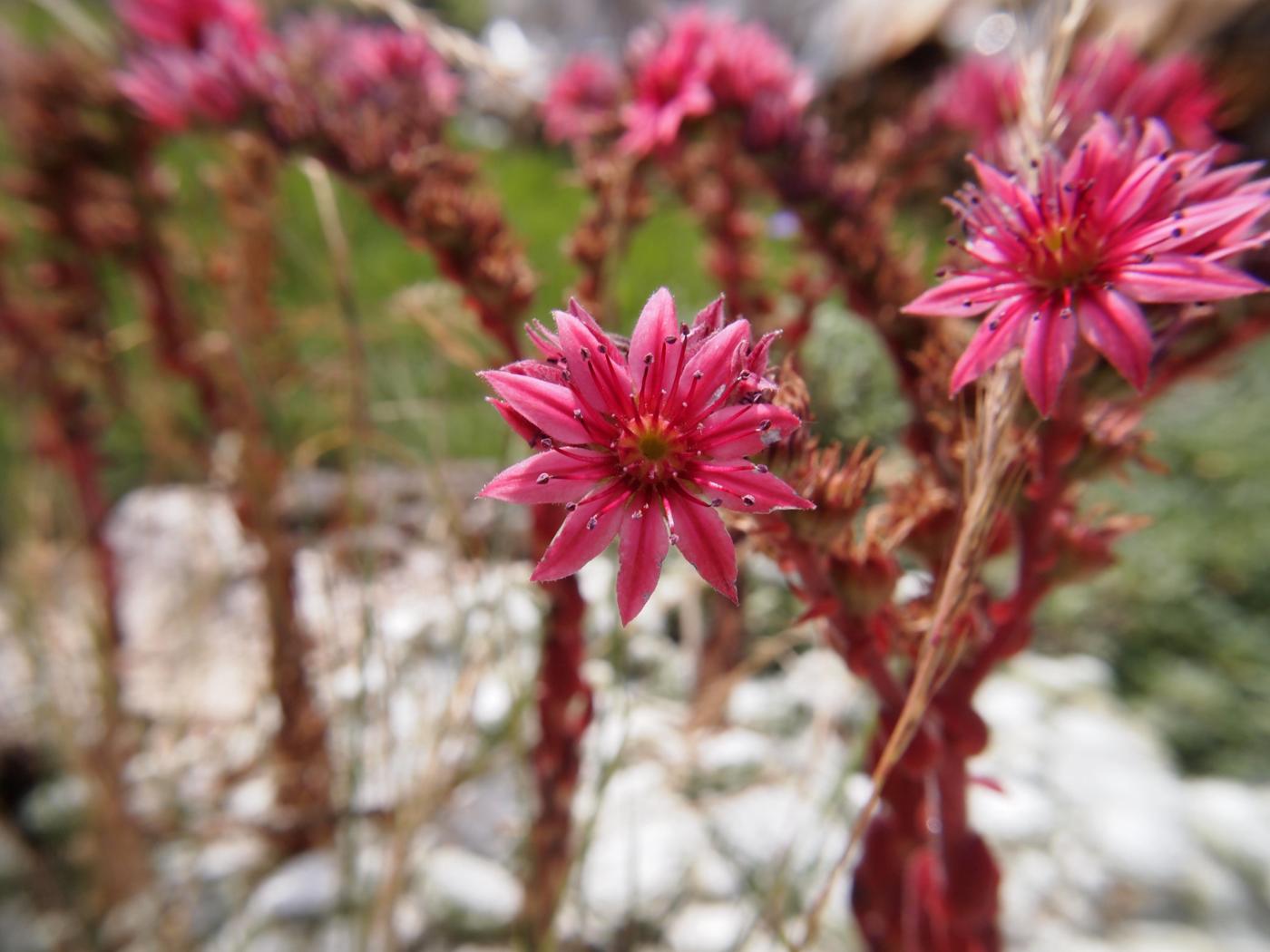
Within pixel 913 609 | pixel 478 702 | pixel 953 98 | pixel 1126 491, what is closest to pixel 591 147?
pixel 953 98

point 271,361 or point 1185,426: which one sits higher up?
point 1185,426

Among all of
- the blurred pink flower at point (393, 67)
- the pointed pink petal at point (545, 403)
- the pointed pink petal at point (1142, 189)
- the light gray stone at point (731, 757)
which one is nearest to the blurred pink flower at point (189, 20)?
the blurred pink flower at point (393, 67)

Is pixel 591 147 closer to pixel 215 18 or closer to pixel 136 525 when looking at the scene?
pixel 215 18

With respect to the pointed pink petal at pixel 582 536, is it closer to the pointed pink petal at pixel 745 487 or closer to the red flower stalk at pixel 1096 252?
the pointed pink petal at pixel 745 487

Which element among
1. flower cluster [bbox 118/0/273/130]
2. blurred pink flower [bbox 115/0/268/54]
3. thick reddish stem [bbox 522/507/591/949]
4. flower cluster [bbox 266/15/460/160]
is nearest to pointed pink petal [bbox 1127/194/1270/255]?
thick reddish stem [bbox 522/507/591/949]

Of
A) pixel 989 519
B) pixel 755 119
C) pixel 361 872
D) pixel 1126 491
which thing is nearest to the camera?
pixel 989 519
